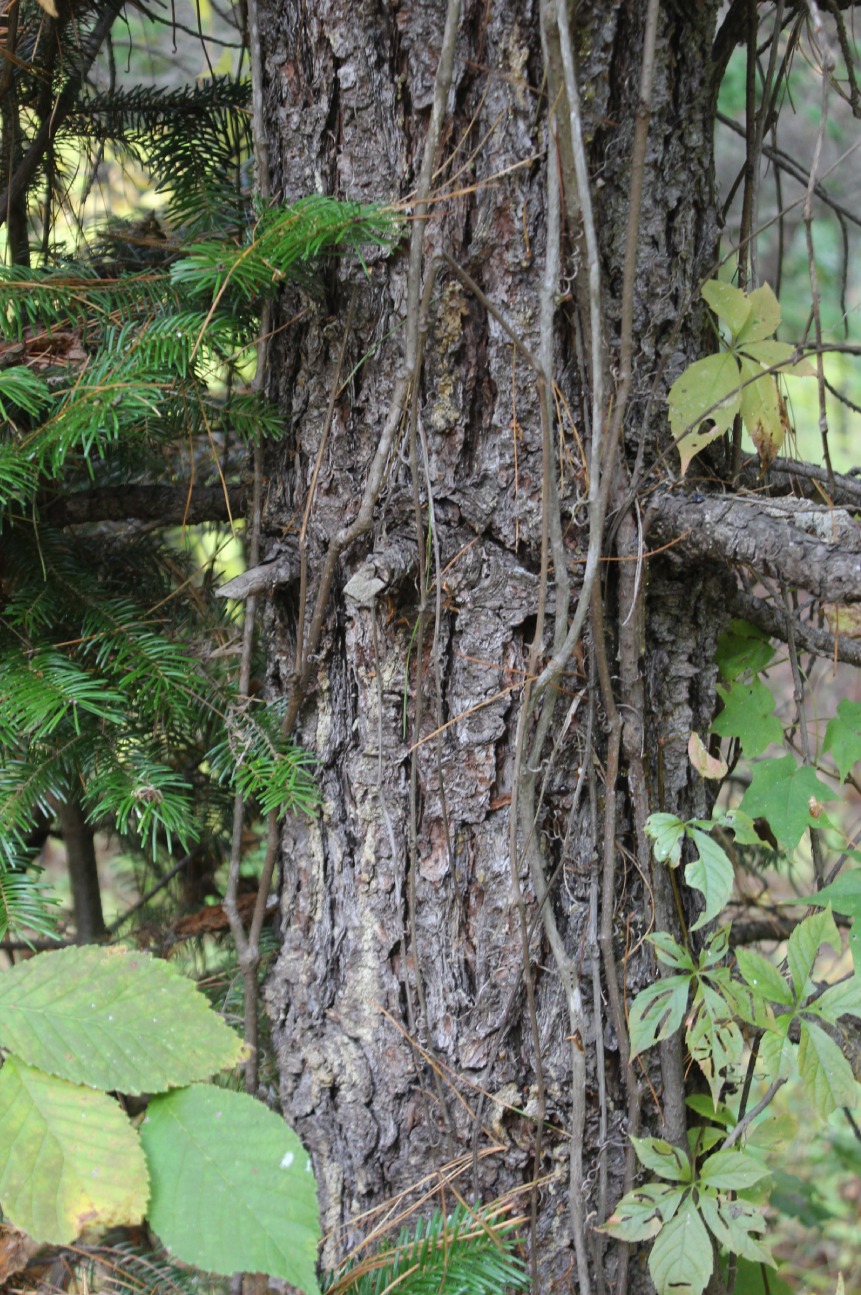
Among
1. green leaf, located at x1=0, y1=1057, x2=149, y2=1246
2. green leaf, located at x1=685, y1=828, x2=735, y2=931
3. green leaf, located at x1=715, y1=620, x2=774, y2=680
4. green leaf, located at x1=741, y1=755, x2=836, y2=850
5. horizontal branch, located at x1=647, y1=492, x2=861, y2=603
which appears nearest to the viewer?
green leaf, located at x1=0, y1=1057, x2=149, y2=1246

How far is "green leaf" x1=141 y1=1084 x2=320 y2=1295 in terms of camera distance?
0.78 m

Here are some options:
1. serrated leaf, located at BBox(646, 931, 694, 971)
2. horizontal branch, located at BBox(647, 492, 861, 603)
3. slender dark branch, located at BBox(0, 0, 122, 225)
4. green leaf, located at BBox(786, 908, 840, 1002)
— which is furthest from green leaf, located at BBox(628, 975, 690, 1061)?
slender dark branch, located at BBox(0, 0, 122, 225)

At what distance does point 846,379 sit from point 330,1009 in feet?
17.5

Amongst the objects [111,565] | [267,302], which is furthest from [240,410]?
[111,565]

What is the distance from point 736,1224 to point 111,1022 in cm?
71

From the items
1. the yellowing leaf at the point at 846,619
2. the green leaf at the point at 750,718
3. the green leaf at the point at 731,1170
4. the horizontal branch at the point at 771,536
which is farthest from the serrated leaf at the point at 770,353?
the green leaf at the point at 731,1170

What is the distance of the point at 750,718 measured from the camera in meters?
1.19

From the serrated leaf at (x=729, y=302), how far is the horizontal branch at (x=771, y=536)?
0.21 meters

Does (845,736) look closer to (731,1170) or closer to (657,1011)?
(657,1011)

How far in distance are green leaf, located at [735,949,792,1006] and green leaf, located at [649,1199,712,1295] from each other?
25cm

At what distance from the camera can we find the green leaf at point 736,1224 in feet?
3.37

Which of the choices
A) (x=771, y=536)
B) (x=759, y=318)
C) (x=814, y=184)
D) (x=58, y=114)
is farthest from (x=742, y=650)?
(x=58, y=114)

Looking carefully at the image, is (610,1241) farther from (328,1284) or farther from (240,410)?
(240,410)

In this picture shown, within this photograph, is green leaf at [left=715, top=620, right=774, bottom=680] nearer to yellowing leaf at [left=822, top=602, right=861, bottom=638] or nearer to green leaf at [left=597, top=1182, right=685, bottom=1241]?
yellowing leaf at [left=822, top=602, right=861, bottom=638]
